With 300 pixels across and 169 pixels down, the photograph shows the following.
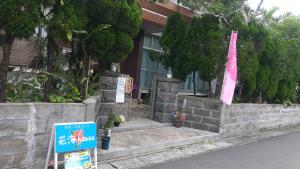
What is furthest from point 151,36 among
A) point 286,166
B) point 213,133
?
point 286,166

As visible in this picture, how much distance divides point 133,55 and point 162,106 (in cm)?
512

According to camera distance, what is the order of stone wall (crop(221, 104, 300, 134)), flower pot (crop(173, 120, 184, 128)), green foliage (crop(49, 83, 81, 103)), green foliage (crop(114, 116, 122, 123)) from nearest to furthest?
green foliage (crop(49, 83, 81, 103)) → green foliage (crop(114, 116, 122, 123)) → flower pot (crop(173, 120, 184, 128)) → stone wall (crop(221, 104, 300, 134))

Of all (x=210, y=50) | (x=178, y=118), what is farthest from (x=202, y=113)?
(x=210, y=50)

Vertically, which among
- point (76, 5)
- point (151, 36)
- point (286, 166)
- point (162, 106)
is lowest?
point (286, 166)

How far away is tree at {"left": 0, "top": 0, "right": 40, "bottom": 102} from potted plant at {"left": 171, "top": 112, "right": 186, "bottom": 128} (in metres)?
5.71

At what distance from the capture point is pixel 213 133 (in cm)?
962

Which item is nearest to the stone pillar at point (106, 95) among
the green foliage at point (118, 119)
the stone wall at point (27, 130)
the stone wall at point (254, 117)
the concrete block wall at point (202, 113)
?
the green foliage at point (118, 119)

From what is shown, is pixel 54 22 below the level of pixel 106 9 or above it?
below

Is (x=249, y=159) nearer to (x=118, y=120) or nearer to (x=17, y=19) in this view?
(x=118, y=120)

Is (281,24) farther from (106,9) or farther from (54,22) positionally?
(54,22)

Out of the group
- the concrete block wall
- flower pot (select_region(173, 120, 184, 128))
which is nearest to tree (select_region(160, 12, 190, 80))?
the concrete block wall

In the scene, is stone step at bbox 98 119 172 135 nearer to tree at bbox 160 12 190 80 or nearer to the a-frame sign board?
tree at bbox 160 12 190 80

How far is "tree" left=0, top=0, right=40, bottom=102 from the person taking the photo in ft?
15.6

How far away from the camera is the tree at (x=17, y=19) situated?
475 centimetres
